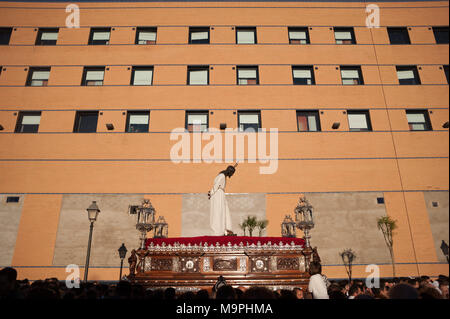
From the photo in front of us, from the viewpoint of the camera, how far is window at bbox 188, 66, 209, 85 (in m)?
15.4

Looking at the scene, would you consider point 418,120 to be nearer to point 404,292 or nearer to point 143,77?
point 404,292

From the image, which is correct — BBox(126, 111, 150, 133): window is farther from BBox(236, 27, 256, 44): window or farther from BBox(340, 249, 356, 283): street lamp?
BBox(340, 249, 356, 283): street lamp

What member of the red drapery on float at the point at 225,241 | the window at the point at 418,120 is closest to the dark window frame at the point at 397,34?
the window at the point at 418,120

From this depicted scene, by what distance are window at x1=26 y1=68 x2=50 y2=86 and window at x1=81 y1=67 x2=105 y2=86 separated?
6.78 feet

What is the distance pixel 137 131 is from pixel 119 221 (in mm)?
4721

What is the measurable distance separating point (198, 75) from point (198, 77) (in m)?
0.13

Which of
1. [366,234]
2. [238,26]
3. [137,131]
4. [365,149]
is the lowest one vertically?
[366,234]

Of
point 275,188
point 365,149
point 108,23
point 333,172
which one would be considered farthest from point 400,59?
point 108,23

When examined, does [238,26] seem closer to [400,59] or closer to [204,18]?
[204,18]

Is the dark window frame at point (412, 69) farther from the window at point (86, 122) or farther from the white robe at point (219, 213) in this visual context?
the window at point (86, 122)

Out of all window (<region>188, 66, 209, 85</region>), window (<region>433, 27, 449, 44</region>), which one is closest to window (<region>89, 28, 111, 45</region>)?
window (<region>188, 66, 209, 85</region>)

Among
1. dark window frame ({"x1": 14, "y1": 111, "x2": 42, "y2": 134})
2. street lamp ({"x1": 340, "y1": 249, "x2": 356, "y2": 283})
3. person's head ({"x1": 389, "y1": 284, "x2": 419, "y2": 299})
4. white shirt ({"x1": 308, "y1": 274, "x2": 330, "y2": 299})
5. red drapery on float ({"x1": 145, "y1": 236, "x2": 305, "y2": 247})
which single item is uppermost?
dark window frame ({"x1": 14, "y1": 111, "x2": 42, "y2": 134})

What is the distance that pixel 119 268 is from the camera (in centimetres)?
1188
